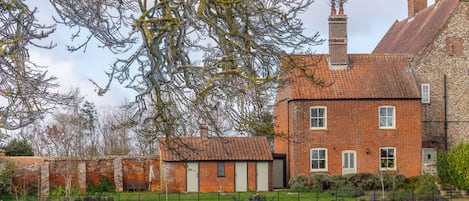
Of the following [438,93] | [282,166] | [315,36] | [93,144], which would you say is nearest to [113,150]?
[93,144]

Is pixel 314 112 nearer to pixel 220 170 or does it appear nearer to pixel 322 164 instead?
pixel 322 164

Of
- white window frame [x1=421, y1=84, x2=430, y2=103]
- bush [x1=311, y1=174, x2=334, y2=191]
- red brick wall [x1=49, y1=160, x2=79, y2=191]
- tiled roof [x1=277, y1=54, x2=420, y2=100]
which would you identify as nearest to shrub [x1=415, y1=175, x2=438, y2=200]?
bush [x1=311, y1=174, x2=334, y2=191]

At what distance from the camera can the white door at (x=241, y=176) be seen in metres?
38.6

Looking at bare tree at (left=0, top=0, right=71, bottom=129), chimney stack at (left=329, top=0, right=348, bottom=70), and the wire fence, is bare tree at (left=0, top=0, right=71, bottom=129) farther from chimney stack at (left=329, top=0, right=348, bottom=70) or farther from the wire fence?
chimney stack at (left=329, top=0, right=348, bottom=70)

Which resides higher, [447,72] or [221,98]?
[447,72]

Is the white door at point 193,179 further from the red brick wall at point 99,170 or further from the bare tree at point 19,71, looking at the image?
the bare tree at point 19,71

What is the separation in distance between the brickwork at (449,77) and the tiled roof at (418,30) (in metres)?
0.49

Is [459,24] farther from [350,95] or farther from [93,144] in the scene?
[93,144]

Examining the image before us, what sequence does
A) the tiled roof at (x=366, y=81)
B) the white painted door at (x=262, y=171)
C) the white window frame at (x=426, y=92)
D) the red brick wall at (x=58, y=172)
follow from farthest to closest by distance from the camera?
the white window frame at (x=426, y=92), the red brick wall at (x=58, y=172), the white painted door at (x=262, y=171), the tiled roof at (x=366, y=81)

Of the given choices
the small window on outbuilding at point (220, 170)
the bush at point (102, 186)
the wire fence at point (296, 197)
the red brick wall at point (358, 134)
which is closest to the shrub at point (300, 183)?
the wire fence at point (296, 197)

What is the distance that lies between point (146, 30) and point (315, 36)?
234 cm

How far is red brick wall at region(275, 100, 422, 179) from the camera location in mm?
Result: 38000

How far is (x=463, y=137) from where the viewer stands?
1585 inches

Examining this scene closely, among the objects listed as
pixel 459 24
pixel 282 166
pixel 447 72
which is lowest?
pixel 282 166
